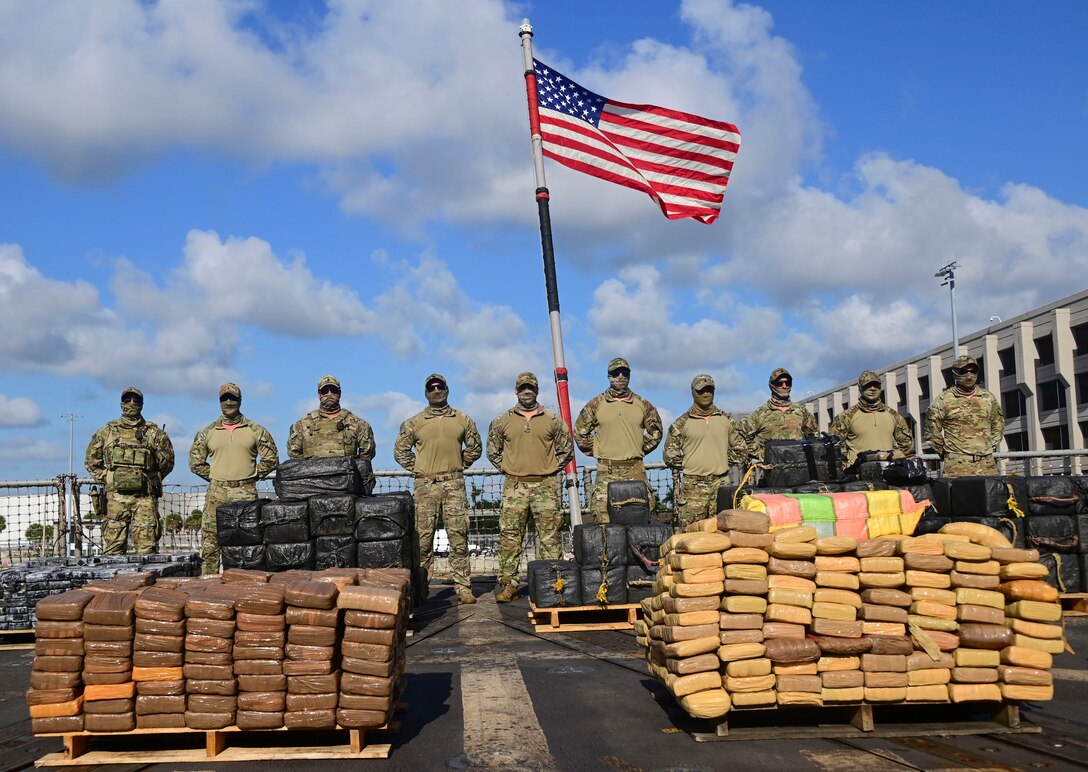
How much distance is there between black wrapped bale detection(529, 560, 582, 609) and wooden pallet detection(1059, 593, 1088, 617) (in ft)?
16.7

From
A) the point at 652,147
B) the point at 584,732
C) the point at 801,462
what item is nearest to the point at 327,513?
the point at 584,732

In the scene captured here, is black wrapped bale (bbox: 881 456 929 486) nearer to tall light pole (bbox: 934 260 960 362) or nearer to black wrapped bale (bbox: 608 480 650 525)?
black wrapped bale (bbox: 608 480 650 525)

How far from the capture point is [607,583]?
360 inches

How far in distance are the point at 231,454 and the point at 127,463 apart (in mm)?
1460

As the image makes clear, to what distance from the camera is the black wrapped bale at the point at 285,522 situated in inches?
356

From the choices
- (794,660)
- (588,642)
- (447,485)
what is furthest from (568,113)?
(794,660)

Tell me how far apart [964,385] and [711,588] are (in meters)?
7.61

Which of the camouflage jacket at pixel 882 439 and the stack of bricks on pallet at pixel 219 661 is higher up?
the camouflage jacket at pixel 882 439

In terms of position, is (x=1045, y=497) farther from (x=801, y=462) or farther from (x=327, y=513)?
(x=327, y=513)

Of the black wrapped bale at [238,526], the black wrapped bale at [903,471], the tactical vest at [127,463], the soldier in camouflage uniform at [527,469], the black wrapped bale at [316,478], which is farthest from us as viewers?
the tactical vest at [127,463]

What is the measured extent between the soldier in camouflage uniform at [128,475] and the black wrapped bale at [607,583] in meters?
6.22

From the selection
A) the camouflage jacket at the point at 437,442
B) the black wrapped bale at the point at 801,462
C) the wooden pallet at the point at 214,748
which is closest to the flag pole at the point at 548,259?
the camouflage jacket at the point at 437,442

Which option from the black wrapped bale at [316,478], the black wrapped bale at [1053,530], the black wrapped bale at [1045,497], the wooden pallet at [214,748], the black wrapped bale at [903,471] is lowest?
the wooden pallet at [214,748]

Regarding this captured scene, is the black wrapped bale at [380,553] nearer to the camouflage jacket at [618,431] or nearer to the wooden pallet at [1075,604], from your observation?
the camouflage jacket at [618,431]
